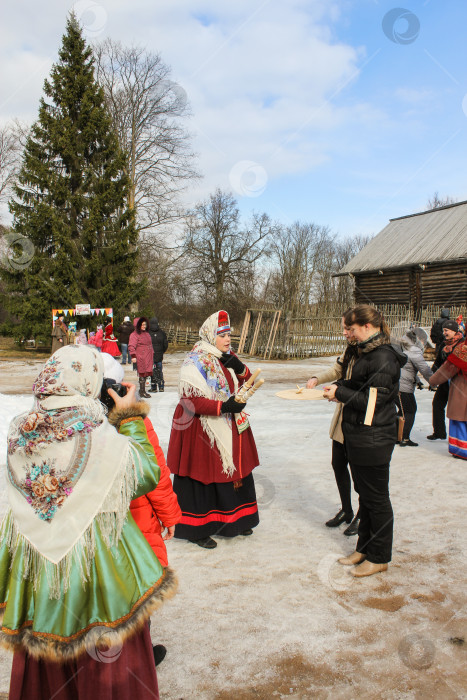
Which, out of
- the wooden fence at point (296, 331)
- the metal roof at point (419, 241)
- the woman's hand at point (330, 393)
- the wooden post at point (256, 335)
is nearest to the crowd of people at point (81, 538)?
the woman's hand at point (330, 393)

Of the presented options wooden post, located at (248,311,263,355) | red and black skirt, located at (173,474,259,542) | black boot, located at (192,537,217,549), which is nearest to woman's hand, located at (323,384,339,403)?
red and black skirt, located at (173,474,259,542)

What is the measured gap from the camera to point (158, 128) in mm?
27953

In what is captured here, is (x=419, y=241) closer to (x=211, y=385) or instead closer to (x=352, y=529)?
(x=352, y=529)

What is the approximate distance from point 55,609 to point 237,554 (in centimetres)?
218

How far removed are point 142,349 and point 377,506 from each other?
8.13 m

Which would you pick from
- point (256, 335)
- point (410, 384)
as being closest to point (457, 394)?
point (410, 384)

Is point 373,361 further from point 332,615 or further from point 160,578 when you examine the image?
point 160,578

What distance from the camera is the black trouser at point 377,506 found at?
325 cm

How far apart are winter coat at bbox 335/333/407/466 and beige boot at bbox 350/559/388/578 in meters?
0.75

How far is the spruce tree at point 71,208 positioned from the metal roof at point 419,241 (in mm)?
12321

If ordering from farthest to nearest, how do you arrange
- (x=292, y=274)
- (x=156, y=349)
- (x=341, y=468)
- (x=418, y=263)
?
1. (x=292, y=274)
2. (x=418, y=263)
3. (x=156, y=349)
4. (x=341, y=468)

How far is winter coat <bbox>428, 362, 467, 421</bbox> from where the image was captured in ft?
19.5

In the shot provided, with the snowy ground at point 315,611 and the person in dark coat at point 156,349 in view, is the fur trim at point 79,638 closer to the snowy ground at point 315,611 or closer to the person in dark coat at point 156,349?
the snowy ground at point 315,611

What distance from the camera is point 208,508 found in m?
3.81
